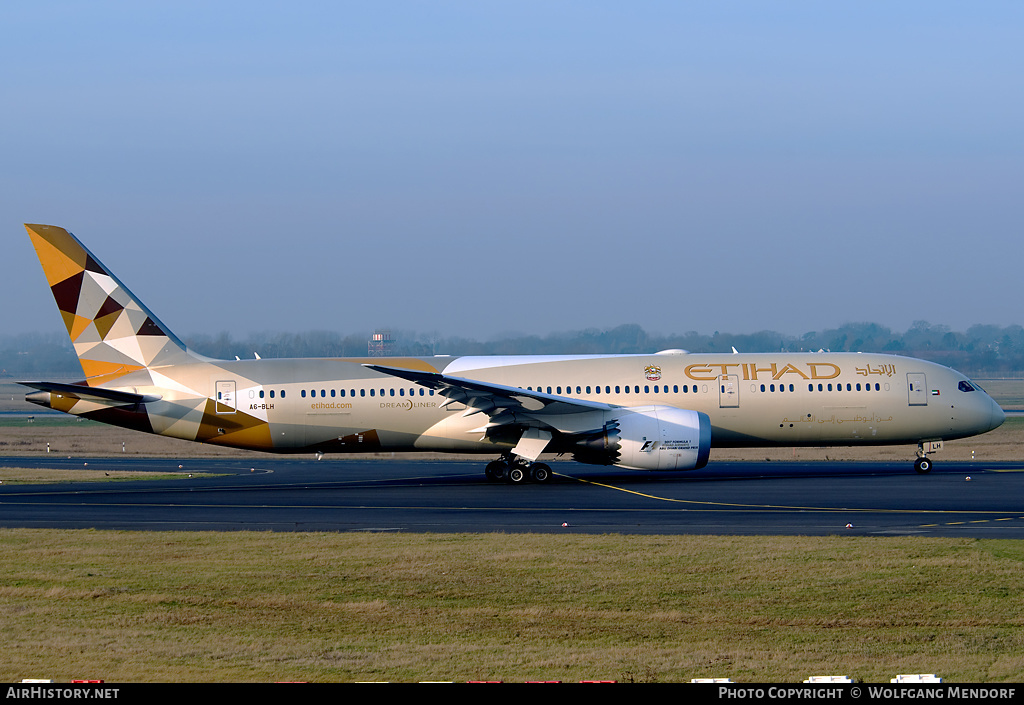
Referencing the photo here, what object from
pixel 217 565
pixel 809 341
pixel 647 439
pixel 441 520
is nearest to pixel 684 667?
pixel 217 565

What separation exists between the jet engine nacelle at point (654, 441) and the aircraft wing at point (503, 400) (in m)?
1.07

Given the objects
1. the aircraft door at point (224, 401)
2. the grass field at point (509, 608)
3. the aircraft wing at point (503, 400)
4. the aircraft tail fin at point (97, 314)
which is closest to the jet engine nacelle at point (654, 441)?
the aircraft wing at point (503, 400)

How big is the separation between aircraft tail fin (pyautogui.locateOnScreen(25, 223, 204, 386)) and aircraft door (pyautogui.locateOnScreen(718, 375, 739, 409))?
19033 mm

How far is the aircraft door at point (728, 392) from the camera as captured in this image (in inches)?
1375

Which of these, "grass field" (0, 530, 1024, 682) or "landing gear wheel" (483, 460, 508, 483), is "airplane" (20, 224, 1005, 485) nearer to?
"landing gear wheel" (483, 460, 508, 483)

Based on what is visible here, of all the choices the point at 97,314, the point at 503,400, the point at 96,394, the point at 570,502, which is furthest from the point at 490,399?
the point at 97,314

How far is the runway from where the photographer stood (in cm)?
2320

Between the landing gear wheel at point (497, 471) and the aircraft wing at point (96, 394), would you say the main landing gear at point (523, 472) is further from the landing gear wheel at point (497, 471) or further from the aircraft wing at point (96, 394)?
the aircraft wing at point (96, 394)

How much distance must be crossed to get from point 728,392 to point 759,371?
1417 millimetres

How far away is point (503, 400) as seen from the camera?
108 ft

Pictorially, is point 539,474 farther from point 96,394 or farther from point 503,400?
Result: point 96,394

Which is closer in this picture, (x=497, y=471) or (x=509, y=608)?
(x=509, y=608)

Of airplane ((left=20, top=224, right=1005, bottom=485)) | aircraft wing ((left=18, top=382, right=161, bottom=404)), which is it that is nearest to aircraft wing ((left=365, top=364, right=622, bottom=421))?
airplane ((left=20, top=224, right=1005, bottom=485))
